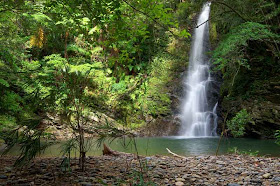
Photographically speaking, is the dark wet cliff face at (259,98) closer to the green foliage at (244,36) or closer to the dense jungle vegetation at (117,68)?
the dense jungle vegetation at (117,68)

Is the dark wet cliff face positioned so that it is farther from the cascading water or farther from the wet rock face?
the cascading water

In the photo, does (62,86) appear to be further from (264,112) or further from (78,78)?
(264,112)

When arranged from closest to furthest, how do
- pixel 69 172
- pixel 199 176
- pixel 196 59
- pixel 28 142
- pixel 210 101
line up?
pixel 28 142, pixel 69 172, pixel 199 176, pixel 210 101, pixel 196 59

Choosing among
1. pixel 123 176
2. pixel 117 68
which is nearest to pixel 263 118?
pixel 117 68

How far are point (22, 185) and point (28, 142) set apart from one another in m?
0.45

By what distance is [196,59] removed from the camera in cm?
1675

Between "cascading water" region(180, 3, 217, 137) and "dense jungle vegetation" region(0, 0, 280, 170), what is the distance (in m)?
0.62

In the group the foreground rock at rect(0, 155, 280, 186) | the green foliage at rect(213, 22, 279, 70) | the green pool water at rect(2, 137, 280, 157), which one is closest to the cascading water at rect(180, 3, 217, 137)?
the green foliage at rect(213, 22, 279, 70)

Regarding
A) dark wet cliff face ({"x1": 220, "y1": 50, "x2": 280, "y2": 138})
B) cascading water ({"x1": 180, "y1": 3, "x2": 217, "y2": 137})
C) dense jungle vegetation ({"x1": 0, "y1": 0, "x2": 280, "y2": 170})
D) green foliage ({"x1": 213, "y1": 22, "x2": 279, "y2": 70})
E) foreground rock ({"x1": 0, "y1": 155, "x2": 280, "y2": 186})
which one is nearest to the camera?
foreground rock ({"x1": 0, "y1": 155, "x2": 280, "y2": 186})

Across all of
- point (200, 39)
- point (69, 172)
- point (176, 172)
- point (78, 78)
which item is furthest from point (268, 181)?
point (200, 39)

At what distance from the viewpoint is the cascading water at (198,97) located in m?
13.0

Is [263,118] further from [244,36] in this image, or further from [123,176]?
[123,176]

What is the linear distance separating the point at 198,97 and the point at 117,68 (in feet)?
39.9

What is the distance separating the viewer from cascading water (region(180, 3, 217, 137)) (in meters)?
13.0
